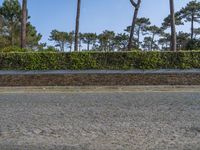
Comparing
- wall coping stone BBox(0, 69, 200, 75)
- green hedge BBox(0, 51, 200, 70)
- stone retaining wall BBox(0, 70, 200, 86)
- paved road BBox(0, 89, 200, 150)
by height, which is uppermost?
green hedge BBox(0, 51, 200, 70)

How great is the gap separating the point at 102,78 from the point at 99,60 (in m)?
1.85

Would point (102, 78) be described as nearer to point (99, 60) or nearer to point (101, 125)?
point (99, 60)

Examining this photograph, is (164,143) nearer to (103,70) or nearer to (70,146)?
(70,146)

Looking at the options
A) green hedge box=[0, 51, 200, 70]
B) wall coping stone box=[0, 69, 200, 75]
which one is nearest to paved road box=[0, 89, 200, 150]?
wall coping stone box=[0, 69, 200, 75]

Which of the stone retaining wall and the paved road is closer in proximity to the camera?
the paved road

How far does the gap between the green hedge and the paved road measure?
10.2 metres

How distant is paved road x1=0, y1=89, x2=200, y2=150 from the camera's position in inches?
242

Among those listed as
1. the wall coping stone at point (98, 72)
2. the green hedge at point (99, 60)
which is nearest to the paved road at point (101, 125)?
the wall coping stone at point (98, 72)

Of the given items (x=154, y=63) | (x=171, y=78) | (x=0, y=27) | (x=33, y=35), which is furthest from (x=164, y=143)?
(x=33, y=35)

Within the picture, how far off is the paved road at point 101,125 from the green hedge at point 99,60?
1023 cm

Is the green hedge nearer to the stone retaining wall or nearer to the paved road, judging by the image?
the stone retaining wall

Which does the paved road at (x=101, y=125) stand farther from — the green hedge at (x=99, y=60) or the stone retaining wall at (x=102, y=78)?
the green hedge at (x=99, y=60)

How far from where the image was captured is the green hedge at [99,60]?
21.1 metres

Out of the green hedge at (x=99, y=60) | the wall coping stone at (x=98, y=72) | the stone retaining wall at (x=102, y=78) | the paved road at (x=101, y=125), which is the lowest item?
the paved road at (x=101, y=125)
